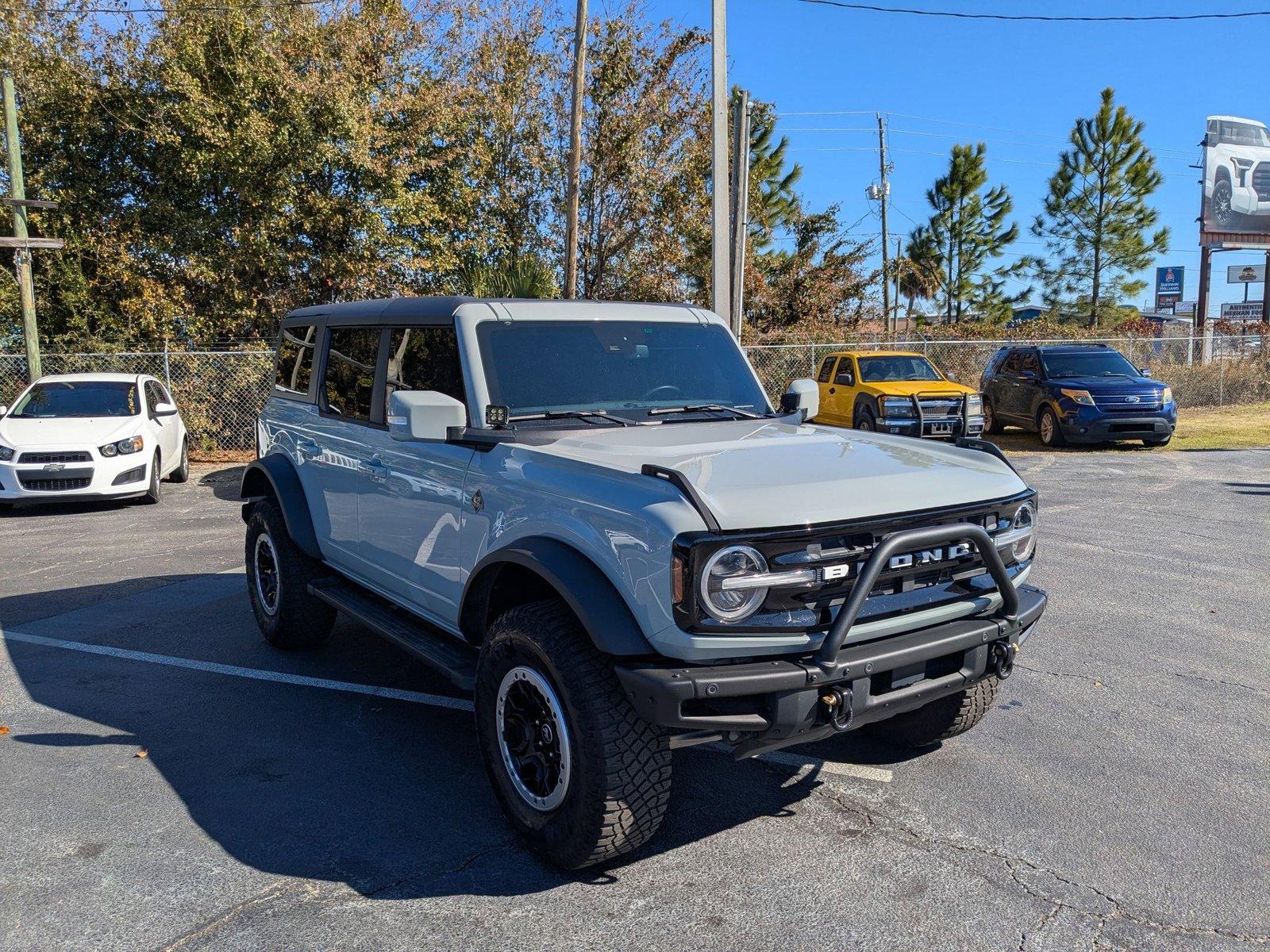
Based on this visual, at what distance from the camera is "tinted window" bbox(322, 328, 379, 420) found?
16.4ft

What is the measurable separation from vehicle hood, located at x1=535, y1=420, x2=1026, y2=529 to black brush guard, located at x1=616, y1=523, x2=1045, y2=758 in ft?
0.58

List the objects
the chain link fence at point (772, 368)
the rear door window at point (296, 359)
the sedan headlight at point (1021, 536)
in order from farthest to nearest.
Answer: the chain link fence at point (772, 368) < the rear door window at point (296, 359) < the sedan headlight at point (1021, 536)

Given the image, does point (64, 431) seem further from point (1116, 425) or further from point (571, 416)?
point (1116, 425)

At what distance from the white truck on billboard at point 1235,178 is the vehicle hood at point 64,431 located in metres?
35.0

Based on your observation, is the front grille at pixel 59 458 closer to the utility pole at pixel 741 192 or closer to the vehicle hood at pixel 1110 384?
the utility pole at pixel 741 192

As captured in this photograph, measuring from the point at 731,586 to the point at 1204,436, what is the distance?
18253 millimetres

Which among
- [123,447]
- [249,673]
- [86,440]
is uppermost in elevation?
[86,440]

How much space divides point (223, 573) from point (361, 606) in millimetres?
3814

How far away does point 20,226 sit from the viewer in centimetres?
1570

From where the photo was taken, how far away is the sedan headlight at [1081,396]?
16.2 meters

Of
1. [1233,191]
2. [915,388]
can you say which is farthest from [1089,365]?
[1233,191]

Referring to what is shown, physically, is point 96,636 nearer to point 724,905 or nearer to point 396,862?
point 396,862

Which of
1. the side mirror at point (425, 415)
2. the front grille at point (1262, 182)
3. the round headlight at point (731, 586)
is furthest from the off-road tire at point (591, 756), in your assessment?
the front grille at point (1262, 182)

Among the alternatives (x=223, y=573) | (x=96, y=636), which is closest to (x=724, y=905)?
(x=96, y=636)
